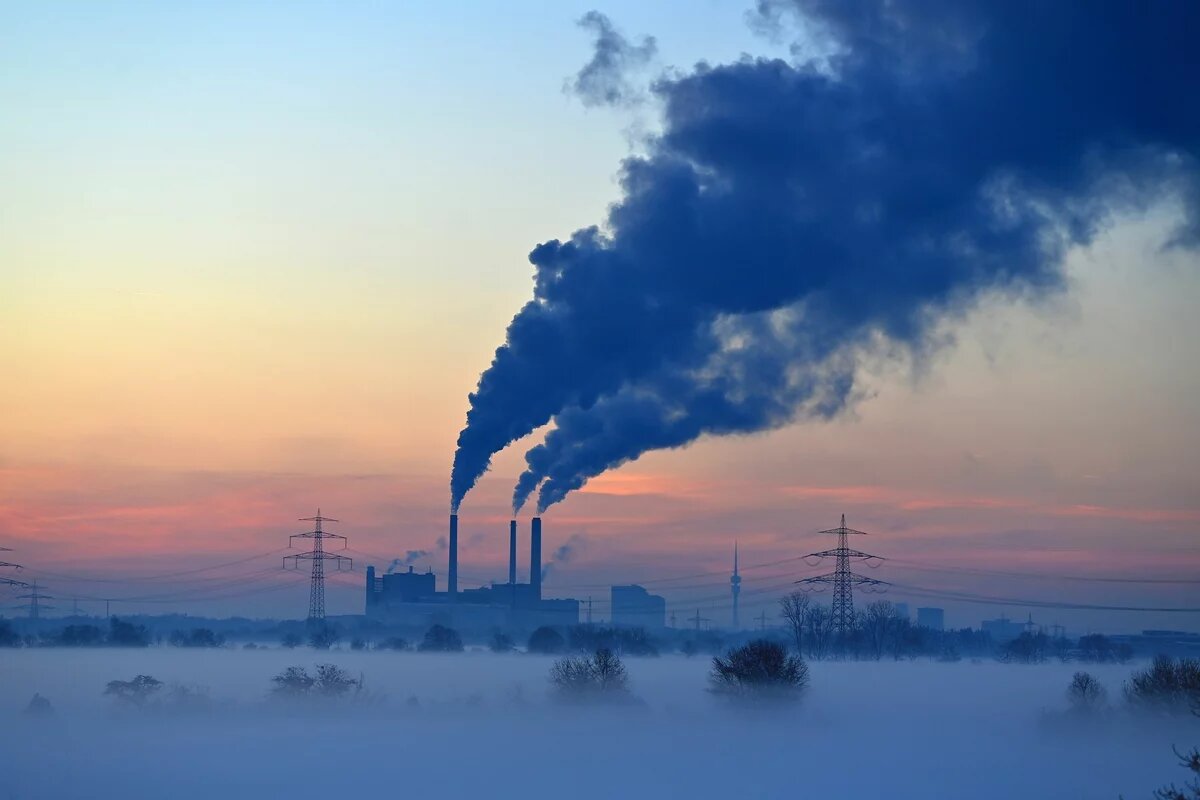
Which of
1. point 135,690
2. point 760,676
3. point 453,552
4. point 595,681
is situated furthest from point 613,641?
point 760,676

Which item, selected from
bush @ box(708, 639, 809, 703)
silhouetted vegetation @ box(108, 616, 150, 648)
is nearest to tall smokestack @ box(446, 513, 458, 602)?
bush @ box(708, 639, 809, 703)

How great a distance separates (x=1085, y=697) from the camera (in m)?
87.7

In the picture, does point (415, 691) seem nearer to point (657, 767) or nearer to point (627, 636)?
point (657, 767)

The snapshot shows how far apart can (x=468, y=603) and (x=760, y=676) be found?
102 m

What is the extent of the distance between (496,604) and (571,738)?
3989 inches

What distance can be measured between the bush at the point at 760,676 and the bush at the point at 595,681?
26.9 ft

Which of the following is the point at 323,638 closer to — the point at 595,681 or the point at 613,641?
the point at 613,641

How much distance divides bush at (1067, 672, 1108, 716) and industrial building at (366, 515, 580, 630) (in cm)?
5877

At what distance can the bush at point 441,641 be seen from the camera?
16312 cm

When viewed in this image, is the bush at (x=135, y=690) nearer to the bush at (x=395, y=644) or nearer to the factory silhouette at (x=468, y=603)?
the factory silhouette at (x=468, y=603)

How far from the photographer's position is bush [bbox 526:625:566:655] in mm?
157000

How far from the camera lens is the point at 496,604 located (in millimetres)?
174500

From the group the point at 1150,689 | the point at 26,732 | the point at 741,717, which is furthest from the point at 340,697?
the point at 1150,689

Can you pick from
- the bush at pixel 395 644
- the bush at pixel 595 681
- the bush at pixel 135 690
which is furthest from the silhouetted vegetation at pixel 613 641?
the bush at pixel 135 690
